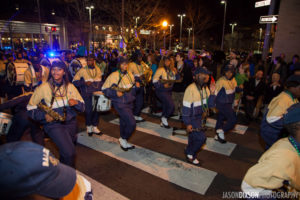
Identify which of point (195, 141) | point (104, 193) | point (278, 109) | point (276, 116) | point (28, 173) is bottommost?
point (104, 193)

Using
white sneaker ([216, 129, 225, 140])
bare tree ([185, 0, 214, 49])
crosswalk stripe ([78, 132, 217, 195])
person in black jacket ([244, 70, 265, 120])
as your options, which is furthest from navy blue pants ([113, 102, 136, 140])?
bare tree ([185, 0, 214, 49])

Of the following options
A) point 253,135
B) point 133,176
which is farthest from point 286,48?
point 133,176

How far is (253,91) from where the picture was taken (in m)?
8.01

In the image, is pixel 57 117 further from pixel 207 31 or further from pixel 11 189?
pixel 207 31

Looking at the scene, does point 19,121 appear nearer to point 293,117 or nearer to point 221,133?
point 293,117

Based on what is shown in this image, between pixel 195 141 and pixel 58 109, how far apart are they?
2970mm

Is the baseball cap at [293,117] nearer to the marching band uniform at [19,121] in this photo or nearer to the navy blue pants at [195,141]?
the navy blue pants at [195,141]

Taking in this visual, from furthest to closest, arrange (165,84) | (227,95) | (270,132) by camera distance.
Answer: (165,84) → (227,95) → (270,132)

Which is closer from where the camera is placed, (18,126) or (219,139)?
(18,126)

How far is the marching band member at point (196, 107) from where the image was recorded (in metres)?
4.71

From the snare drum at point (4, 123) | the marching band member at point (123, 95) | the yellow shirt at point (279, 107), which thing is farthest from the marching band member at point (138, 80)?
the yellow shirt at point (279, 107)

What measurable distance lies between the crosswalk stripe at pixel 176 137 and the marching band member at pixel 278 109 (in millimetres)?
1862

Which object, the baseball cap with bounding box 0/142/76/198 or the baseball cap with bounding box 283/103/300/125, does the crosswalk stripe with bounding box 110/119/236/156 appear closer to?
the baseball cap with bounding box 283/103/300/125

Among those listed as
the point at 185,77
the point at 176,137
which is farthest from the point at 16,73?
the point at 185,77
